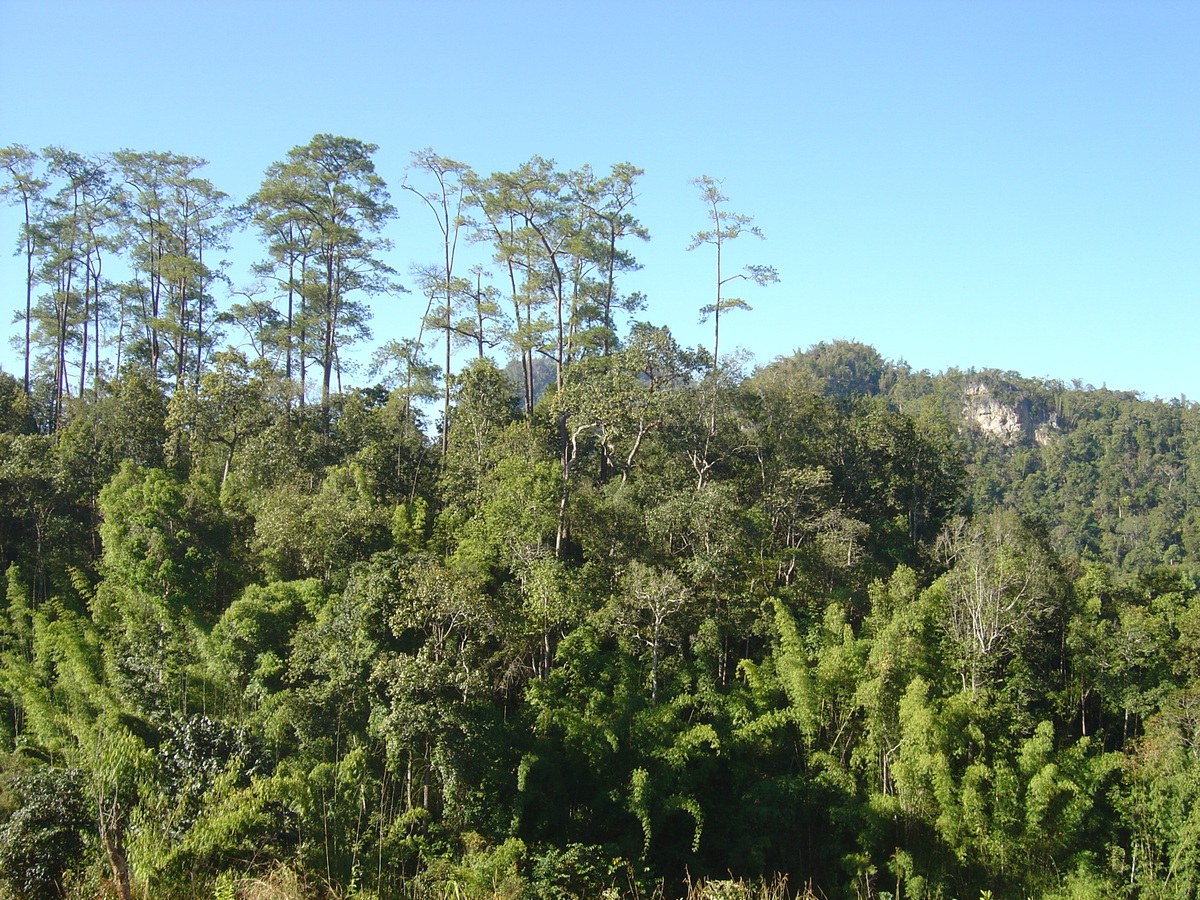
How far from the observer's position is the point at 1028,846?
12.3 meters

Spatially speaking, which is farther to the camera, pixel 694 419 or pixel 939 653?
pixel 694 419

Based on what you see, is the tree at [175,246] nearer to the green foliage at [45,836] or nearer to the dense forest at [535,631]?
the dense forest at [535,631]

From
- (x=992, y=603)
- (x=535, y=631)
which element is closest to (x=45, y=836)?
(x=535, y=631)

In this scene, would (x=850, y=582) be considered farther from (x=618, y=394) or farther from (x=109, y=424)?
(x=109, y=424)

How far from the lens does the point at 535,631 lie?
42.4 feet

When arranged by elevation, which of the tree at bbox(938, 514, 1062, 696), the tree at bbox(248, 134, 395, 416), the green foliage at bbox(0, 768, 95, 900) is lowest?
the green foliage at bbox(0, 768, 95, 900)

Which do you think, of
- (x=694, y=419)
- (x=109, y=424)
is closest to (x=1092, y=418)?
(x=694, y=419)

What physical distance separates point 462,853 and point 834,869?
17.6ft

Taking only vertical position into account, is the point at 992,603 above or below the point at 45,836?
above

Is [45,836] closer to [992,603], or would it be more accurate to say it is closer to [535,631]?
[535,631]

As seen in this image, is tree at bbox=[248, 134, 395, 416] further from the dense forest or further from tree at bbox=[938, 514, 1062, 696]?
tree at bbox=[938, 514, 1062, 696]

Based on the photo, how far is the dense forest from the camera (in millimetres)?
10156

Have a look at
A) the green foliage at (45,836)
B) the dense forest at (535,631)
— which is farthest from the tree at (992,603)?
the green foliage at (45,836)

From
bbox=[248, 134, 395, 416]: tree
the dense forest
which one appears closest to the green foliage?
the dense forest
